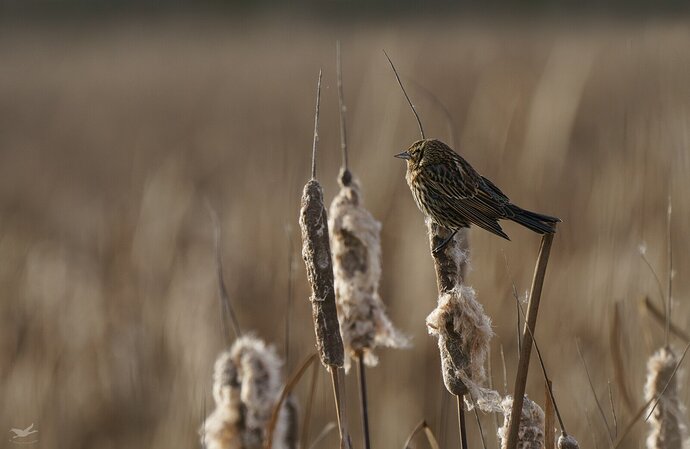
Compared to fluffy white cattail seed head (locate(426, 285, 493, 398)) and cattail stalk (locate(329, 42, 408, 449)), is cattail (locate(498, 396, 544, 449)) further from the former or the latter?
cattail stalk (locate(329, 42, 408, 449))

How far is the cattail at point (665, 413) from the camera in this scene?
139cm

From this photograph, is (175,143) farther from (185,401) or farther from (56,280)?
(185,401)

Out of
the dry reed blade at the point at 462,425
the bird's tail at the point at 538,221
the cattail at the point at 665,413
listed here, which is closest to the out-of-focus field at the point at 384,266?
the cattail at the point at 665,413

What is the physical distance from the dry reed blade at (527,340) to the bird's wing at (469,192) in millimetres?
191

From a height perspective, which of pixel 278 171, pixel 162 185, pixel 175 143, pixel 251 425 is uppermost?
pixel 175 143

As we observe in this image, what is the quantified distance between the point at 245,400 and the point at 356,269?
0.29 m

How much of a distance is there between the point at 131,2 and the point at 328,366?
16.0 meters

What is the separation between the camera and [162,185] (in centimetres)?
394

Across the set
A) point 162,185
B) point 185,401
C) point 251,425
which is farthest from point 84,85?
point 251,425

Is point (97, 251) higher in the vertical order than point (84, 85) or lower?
lower

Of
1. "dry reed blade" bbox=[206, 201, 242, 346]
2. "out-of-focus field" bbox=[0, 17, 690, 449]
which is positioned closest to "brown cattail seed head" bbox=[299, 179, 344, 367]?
"dry reed blade" bbox=[206, 201, 242, 346]

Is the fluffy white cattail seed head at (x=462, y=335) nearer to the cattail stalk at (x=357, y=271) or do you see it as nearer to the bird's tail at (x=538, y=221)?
the bird's tail at (x=538, y=221)

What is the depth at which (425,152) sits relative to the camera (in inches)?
55.9

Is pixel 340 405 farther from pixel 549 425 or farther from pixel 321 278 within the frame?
pixel 549 425
